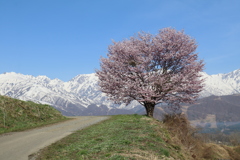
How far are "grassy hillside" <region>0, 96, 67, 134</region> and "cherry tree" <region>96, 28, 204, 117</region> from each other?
34.5 feet

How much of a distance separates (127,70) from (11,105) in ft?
57.9


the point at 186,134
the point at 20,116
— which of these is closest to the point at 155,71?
the point at 186,134

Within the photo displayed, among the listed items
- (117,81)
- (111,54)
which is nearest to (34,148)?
(117,81)

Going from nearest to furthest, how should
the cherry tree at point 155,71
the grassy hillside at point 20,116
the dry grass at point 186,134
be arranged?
the dry grass at point 186,134
the grassy hillside at point 20,116
the cherry tree at point 155,71

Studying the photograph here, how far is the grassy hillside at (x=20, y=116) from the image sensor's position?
1069 inches

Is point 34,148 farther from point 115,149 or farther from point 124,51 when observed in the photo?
point 124,51

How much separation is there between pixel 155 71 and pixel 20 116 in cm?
2039

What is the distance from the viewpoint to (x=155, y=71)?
36.6 metres

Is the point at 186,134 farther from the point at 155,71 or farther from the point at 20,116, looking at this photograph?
the point at 20,116

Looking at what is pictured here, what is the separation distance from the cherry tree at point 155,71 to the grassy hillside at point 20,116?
1053cm

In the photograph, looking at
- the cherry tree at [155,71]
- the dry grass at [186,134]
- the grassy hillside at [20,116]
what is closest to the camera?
the dry grass at [186,134]

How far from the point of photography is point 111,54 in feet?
133

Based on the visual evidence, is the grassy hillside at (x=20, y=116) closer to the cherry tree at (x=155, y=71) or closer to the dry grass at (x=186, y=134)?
the cherry tree at (x=155, y=71)

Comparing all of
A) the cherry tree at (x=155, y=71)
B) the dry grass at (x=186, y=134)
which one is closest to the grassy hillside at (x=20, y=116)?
the cherry tree at (x=155, y=71)
